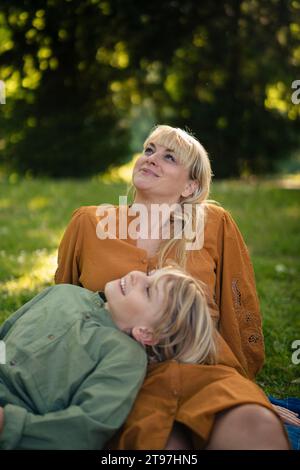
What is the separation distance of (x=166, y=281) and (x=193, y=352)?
310mm

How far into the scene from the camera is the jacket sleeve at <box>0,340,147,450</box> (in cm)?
215

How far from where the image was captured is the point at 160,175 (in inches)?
120

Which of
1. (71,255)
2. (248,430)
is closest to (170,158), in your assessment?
(71,255)

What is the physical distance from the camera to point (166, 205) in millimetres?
3137

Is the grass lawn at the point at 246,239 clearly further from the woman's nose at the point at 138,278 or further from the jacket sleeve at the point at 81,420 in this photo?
the jacket sleeve at the point at 81,420

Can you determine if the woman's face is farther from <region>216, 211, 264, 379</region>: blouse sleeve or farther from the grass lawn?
the grass lawn

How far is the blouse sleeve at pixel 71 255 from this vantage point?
10.2ft

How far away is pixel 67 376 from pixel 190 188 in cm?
126

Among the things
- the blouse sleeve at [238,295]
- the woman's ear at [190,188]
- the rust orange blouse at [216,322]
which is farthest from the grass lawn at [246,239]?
the woman's ear at [190,188]

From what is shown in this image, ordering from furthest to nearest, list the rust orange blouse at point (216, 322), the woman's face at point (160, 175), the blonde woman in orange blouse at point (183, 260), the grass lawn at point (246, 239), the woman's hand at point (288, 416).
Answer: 1. the grass lawn at point (246, 239)
2. the woman's face at point (160, 175)
3. the woman's hand at point (288, 416)
4. the blonde woman in orange blouse at point (183, 260)
5. the rust orange blouse at point (216, 322)

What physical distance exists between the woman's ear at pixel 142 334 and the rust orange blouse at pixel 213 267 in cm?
51

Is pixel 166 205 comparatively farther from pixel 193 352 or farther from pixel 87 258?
pixel 193 352

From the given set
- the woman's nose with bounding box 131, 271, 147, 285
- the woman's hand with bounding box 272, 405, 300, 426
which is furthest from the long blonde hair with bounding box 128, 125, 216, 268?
the woman's hand with bounding box 272, 405, 300, 426

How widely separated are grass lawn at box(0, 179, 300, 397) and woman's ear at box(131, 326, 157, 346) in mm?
1439
